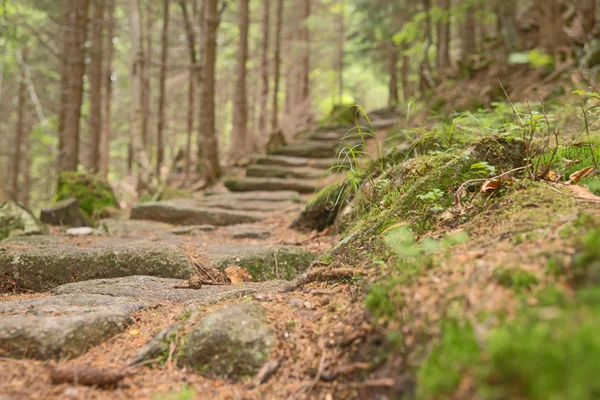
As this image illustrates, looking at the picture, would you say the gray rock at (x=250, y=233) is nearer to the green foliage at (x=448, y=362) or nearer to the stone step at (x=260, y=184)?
the stone step at (x=260, y=184)

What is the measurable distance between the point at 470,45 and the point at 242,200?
835 centimetres

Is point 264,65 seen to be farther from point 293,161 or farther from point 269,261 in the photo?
point 269,261

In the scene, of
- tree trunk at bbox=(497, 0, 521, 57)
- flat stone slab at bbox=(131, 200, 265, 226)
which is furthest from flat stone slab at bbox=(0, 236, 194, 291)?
tree trunk at bbox=(497, 0, 521, 57)

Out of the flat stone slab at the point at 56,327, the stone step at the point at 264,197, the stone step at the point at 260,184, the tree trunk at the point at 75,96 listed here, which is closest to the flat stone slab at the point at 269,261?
the flat stone slab at the point at 56,327

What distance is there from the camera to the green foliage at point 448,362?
104 cm

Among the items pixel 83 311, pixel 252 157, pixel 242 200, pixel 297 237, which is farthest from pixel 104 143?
pixel 83 311

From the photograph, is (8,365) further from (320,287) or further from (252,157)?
(252,157)

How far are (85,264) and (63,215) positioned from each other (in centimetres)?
332

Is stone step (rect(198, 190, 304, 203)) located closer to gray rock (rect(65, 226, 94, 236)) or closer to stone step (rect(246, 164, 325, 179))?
stone step (rect(246, 164, 325, 179))

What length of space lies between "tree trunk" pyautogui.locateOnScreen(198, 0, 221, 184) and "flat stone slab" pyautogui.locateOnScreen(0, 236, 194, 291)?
6120 millimetres

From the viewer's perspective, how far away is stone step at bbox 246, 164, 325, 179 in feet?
27.3

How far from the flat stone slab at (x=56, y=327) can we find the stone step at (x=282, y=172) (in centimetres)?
632

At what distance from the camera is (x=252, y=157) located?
1074 centimetres

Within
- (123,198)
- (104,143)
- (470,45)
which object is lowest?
(123,198)
